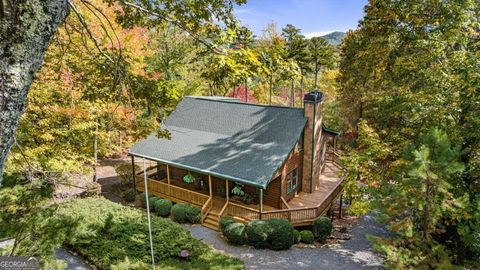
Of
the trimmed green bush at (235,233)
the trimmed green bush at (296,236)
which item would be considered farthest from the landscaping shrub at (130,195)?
the trimmed green bush at (296,236)

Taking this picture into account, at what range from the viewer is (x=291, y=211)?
14.4m

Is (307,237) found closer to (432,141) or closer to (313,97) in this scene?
(313,97)

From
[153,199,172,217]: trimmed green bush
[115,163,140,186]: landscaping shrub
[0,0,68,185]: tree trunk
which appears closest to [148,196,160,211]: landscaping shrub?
[153,199,172,217]: trimmed green bush

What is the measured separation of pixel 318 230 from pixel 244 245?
358 cm

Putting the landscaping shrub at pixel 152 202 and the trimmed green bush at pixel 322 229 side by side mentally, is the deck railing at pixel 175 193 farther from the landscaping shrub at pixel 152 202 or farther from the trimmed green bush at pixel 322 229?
the trimmed green bush at pixel 322 229

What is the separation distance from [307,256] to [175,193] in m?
7.90

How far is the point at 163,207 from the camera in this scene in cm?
1602

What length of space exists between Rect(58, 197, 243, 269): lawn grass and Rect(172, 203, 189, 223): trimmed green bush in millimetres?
2072

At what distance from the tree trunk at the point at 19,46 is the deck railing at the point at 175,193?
14.3 metres

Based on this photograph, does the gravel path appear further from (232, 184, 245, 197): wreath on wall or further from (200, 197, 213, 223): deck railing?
(232, 184, 245, 197): wreath on wall

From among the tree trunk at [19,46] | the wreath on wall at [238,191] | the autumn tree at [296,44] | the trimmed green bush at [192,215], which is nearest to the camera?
the tree trunk at [19,46]

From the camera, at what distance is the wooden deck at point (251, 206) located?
14547 millimetres

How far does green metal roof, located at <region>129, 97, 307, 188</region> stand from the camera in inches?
591

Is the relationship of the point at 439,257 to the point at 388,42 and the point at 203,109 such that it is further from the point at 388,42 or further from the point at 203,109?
the point at 203,109
